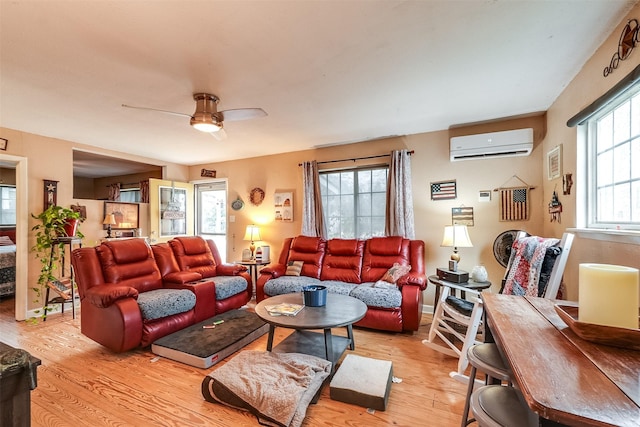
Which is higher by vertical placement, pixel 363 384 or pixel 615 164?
pixel 615 164

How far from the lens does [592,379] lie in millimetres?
712

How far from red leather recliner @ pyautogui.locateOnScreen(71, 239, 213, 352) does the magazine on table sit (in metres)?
1.16

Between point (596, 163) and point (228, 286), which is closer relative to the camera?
point (596, 163)

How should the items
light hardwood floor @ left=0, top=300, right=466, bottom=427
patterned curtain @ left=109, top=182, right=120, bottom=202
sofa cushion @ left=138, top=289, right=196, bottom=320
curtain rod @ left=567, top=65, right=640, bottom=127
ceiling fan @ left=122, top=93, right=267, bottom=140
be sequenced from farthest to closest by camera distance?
patterned curtain @ left=109, top=182, right=120, bottom=202
sofa cushion @ left=138, top=289, right=196, bottom=320
ceiling fan @ left=122, top=93, right=267, bottom=140
light hardwood floor @ left=0, top=300, right=466, bottom=427
curtain rod @ left=567, top=65, right=640, bottom=127

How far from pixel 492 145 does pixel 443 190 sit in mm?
737

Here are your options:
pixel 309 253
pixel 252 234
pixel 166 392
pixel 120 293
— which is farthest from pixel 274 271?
pixel 166 392

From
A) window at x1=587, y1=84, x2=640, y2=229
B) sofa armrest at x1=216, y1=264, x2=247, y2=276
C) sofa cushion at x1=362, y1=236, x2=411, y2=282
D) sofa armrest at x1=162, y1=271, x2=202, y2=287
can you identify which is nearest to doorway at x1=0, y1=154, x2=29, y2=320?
sofa armrest at x1=162, y1=271, x2=202, y2=287

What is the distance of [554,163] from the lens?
8.83ft

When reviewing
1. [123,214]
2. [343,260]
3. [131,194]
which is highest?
[131,194]

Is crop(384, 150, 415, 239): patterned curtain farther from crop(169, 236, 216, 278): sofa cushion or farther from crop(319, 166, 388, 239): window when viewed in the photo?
crop(169, 236, 216, 278): sofa cushion

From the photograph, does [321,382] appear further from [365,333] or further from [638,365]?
[638,365]

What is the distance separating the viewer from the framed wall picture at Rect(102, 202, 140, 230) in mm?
4520

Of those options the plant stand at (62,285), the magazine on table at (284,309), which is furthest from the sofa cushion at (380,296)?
the plant stand at (62,285)

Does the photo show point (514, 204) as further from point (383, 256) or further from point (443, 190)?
point (383, 256)
